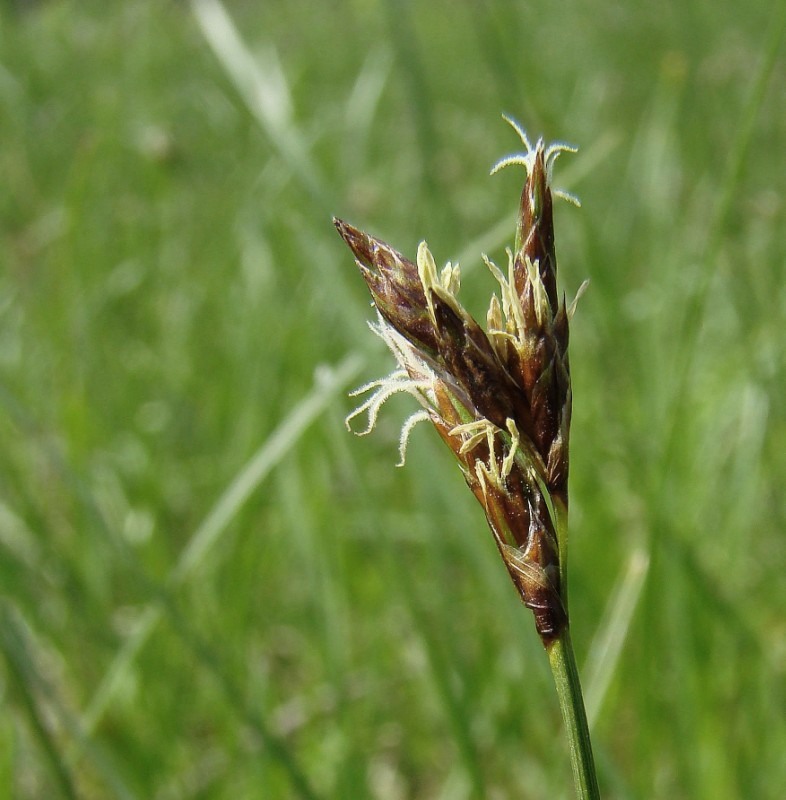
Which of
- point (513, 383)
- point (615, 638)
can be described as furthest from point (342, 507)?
point (513, 383)

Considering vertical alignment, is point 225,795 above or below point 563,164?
below

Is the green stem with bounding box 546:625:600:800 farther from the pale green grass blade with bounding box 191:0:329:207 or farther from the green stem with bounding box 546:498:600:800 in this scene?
the pale green grass blade with bounding box 191:0:329:207

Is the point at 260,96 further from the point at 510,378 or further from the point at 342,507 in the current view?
the point at 342,507

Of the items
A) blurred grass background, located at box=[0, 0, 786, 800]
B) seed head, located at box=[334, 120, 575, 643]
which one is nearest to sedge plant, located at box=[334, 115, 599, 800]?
seed head, located at box=[334, 120, 575, 643]

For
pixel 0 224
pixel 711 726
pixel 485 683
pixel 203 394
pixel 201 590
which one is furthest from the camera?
pixel 0 224

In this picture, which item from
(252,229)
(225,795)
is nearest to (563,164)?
(252,229)

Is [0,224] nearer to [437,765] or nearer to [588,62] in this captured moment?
[437,765]

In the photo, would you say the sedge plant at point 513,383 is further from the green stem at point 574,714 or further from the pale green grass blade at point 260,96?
the pale green grass blade at point 260,96
